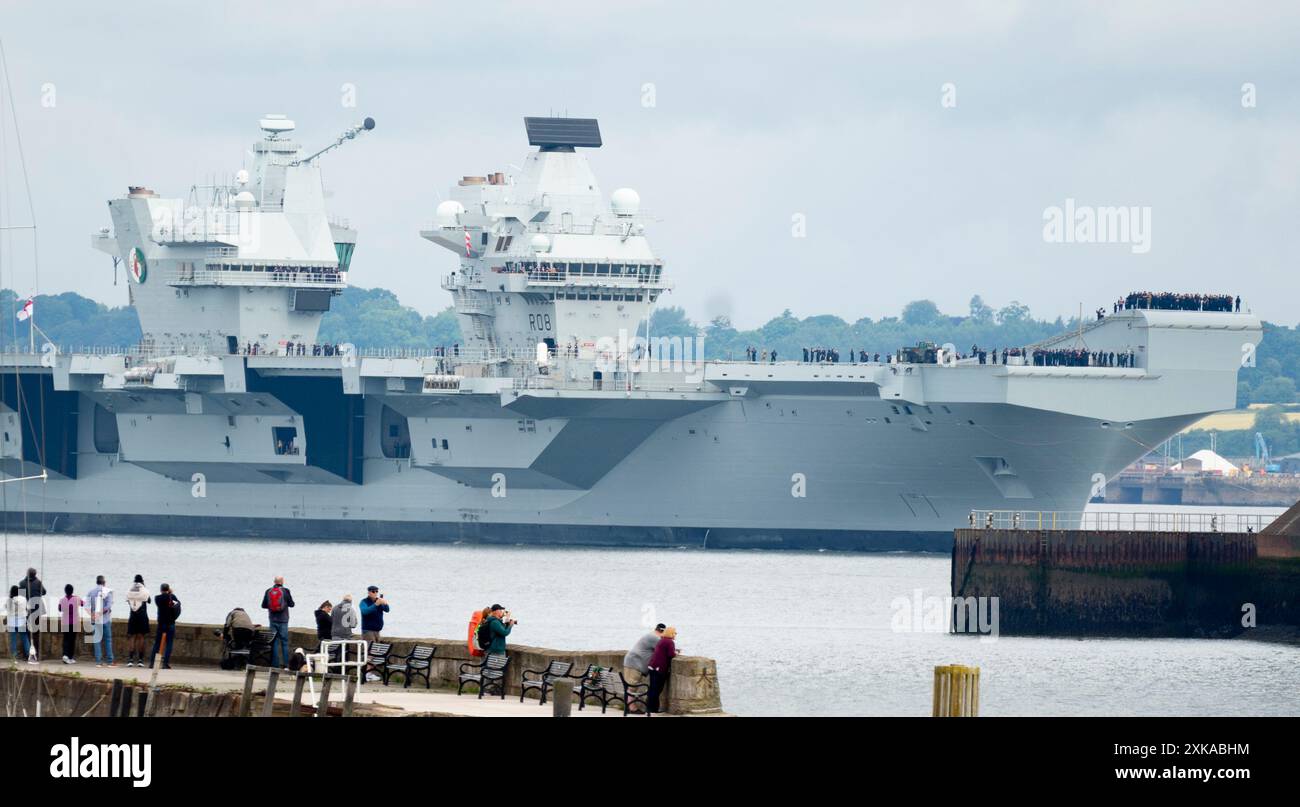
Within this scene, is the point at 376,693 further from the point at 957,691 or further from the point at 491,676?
the point at 957,691

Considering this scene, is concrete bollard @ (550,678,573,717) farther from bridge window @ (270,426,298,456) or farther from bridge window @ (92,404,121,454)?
bridge window @ (92,404,121,454)

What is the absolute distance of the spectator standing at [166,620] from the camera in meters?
24.8

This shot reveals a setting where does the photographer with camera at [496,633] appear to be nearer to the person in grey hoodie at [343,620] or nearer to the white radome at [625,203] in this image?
the person in grey hoodie at [343,620]

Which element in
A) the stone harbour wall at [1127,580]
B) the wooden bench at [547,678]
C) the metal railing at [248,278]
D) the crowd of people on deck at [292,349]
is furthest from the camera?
the metal railing at [248,278]

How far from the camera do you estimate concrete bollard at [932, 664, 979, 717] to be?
1923cm

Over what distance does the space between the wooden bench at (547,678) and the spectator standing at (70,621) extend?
5.28 metres

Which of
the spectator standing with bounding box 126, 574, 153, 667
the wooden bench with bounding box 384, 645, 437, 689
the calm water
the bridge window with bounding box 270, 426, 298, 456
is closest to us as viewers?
the wooden bench with bounding box 384, 645, 437, 689

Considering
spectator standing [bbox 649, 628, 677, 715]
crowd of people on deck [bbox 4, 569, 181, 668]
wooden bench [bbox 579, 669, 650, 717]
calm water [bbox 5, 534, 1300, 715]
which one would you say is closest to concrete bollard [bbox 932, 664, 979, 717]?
spectator standing [bbox 649, 628, 677, 715]

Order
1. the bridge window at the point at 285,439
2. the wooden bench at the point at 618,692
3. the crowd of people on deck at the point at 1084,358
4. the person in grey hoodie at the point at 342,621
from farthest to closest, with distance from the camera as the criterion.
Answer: the bridge window at the point at 285,439 < the crowd of people on deck at the point at 1084,358 < the person in grey hoodie at the point at 342,621 < the wooden bench at the point at 618,692

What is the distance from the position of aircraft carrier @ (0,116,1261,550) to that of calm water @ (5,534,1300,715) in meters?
1.41

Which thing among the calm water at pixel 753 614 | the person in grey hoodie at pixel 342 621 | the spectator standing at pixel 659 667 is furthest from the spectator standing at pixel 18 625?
the calm water at pixel 753 614

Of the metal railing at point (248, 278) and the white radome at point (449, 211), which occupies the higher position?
the white radome at point (449, 211)
